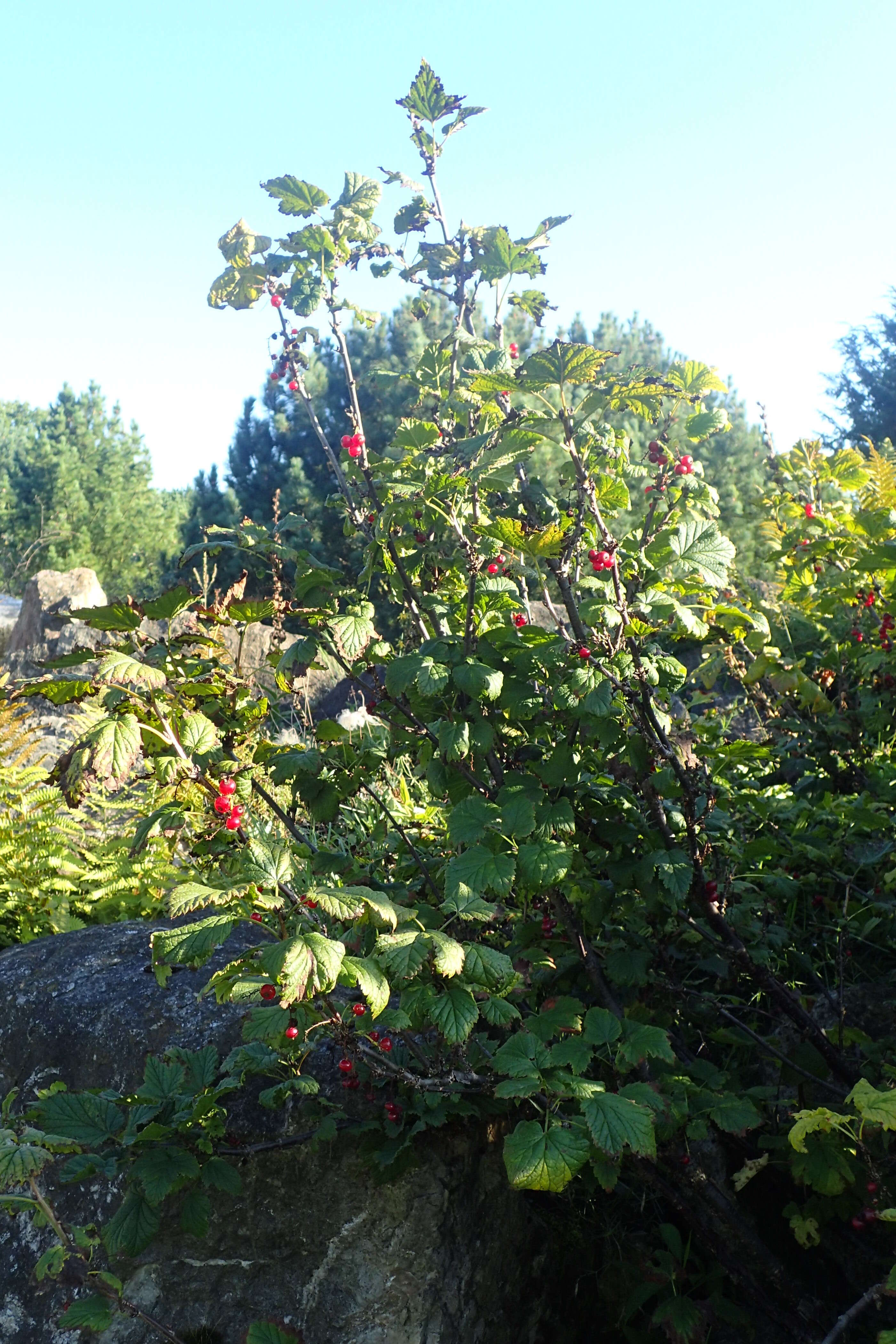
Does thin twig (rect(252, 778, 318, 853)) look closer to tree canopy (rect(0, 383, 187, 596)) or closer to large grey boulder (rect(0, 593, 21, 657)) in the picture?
large grey boulder (rect(0, 593, 21, 657))

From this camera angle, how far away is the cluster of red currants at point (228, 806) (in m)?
1.62

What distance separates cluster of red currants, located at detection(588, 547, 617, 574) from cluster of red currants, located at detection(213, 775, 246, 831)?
84 cm

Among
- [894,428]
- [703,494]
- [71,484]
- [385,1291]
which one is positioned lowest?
[385,1291]

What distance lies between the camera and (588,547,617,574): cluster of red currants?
1849mm

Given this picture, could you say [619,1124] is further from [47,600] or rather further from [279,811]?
[47,600]

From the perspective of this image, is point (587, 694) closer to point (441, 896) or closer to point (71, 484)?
point (441, 896)

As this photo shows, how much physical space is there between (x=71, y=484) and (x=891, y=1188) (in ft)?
95.1

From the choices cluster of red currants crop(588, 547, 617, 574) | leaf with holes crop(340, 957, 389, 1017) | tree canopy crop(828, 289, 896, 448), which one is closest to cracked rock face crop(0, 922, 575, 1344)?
leaf with holes crop(340, 957, 389, 1017)

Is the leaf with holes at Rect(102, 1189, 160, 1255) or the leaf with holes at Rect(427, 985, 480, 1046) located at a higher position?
the leaf with holes at Rect(427, 985, 480, 1046)

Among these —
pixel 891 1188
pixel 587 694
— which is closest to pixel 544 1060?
pixel 587 694

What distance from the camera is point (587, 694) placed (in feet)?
5.56

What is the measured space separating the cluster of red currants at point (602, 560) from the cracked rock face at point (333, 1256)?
1.32 meters

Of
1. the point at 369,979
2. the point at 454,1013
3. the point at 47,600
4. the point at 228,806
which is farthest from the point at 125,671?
the point at 47,600

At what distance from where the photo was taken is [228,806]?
1639 millimetres
